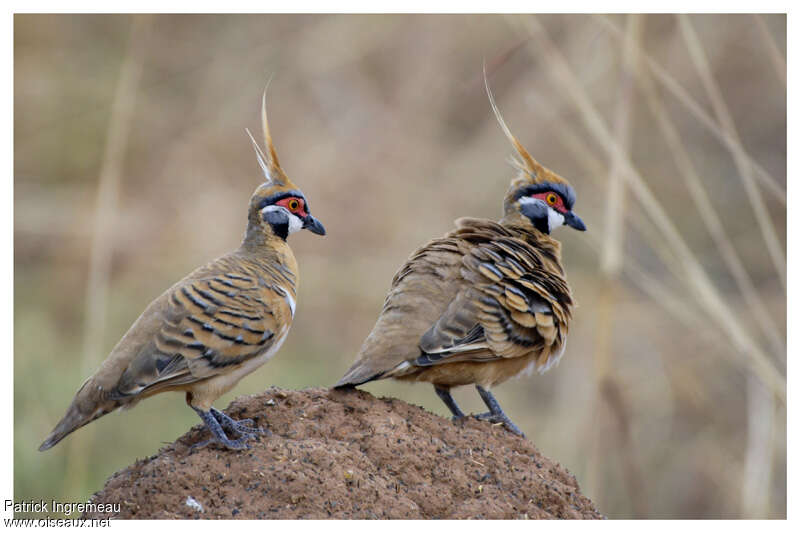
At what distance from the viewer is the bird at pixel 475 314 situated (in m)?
4.86

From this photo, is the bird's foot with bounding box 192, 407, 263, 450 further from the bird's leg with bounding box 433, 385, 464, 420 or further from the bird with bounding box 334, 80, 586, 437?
the bird's leg with bounding box 433, 385, 464, 420

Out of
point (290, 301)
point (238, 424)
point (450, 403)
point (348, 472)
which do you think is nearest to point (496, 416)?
point (450, 403)

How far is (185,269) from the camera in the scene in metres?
10.2

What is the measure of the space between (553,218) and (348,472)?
2.30 meters

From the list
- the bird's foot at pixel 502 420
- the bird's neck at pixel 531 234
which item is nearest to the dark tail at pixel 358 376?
the bird's foot at pixel 502 420

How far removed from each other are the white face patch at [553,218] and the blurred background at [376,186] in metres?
3.70

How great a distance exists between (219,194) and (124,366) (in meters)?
6.35

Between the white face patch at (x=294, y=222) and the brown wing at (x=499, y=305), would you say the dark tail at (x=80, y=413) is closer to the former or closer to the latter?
the white face patch at (x=294, y=222)

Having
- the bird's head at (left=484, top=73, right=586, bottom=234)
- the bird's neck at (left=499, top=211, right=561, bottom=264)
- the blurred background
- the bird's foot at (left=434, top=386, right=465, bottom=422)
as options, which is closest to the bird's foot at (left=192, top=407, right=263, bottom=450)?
the bird's foot at (left=434, top=386, right=465, bottom=422)

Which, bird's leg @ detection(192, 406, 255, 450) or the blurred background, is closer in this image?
bird's leg @ detection(192, 406, 255, 450)

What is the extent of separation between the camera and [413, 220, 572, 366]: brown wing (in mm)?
4938

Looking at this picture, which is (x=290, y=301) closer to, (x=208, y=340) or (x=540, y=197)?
(x=208, y=340)

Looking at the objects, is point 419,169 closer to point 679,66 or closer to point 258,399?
point 679,66

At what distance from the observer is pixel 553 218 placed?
5.79m
